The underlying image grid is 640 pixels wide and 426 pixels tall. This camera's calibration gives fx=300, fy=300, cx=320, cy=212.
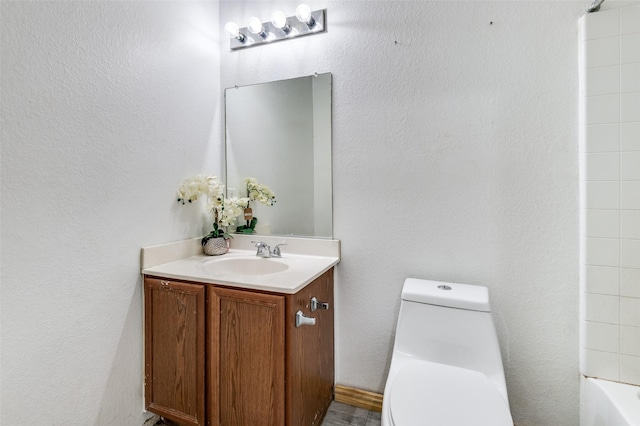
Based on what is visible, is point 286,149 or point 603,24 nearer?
point 603,24

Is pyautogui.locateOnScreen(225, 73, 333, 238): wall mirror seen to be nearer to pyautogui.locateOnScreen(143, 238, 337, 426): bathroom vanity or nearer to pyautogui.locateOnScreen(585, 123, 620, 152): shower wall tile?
pyautogui.locateOnScreen(143, 238, 337, 426): bathroom vanity

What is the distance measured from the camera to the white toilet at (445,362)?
958 mm

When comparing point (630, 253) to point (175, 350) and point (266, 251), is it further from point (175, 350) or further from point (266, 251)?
point (175, 350)

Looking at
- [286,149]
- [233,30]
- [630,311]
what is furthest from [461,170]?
[233,30]

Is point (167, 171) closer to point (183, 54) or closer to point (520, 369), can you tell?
point (183, 54)

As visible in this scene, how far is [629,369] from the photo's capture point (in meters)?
1.18

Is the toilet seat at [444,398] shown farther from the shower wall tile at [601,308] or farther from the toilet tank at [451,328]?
the shower wall tile at [601,308]

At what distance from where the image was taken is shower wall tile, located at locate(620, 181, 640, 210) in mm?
1152

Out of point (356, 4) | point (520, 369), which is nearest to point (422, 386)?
point (520, 369)

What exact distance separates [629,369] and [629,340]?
11 cm

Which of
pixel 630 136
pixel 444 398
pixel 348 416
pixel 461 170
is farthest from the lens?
pixel 348 416

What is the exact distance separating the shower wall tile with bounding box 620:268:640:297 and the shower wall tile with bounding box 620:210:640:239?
0.45 feet

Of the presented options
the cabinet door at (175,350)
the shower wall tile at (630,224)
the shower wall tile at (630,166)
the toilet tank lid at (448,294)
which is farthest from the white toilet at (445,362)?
the cabinet door at (175,350)

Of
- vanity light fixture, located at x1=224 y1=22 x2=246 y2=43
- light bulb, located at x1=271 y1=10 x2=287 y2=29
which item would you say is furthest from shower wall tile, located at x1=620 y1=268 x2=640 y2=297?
vanity light fixture, located at x1=224 y1=22 x2=246 y2=43
